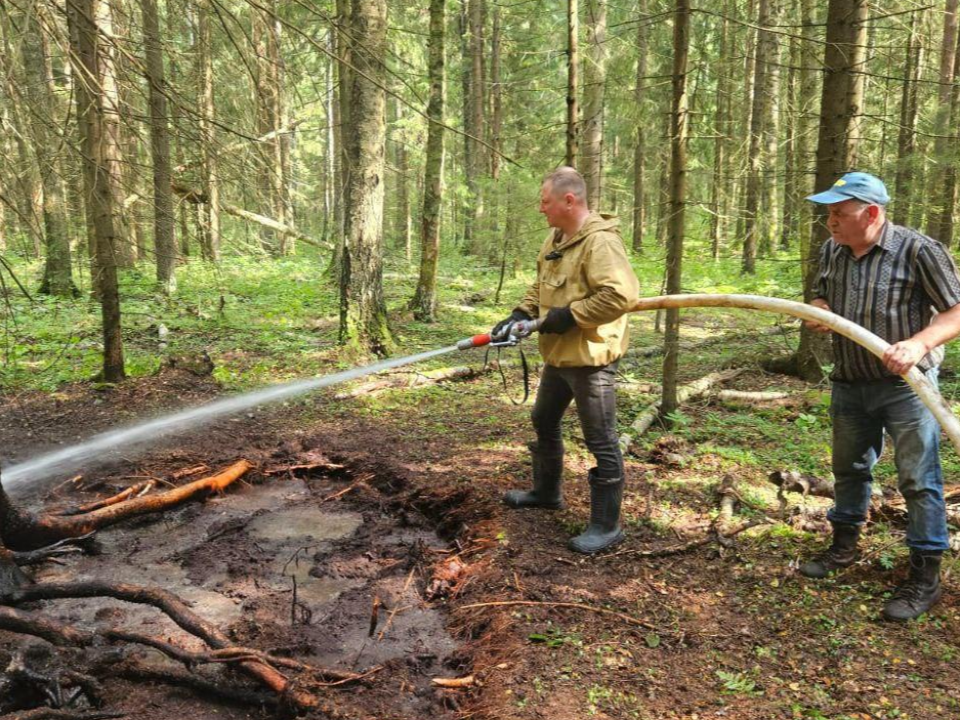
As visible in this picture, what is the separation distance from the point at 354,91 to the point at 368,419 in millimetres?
4962

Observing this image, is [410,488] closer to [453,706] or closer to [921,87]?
[453,706]

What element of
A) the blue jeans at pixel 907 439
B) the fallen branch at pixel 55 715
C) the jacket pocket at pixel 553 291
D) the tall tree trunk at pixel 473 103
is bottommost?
the fallen branch at pixel 55 715

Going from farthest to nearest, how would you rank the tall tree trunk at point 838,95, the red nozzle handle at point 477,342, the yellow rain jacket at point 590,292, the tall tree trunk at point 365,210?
the tall tree trunk at point 365,210
the tall tree trunk at point 838,95
the red nozzle handle at point 477,342
the yellow rain jacket at point 590,292

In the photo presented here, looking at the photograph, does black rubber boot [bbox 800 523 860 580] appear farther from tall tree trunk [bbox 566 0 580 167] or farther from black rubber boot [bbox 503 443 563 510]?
tall tree trunk [bbox 566 0 580 167]

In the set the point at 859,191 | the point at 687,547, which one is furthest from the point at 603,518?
the point at 859,191

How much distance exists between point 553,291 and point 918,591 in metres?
2.83

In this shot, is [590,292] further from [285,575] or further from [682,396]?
[682,396]

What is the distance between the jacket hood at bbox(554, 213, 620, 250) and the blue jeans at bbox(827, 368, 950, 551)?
5.78 feet

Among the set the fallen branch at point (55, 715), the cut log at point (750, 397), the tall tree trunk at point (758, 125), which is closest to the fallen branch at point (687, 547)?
the fallen branch at point (55, 715)

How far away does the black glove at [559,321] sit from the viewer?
4.23m

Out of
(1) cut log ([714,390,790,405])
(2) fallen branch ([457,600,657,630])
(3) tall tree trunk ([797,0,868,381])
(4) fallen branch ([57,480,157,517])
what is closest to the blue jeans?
(2) fallen branch ([457,600,657,630])

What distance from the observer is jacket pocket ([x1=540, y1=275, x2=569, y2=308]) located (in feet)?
14.6

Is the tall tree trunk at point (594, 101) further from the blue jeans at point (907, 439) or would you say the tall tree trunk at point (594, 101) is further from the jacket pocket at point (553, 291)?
the blue jeans at point (907, 439)

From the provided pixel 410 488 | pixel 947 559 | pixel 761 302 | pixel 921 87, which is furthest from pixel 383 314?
pixel 921 87
